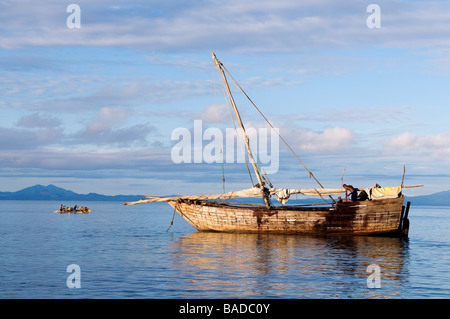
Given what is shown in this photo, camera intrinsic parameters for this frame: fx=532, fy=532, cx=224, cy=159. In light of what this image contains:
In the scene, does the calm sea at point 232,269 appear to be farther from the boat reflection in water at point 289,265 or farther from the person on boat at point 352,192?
the person on boat at point 352,192

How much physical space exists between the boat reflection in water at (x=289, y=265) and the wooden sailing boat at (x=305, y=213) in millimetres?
823

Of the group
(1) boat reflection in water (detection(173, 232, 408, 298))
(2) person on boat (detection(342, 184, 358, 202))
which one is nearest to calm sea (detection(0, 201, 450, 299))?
(1) boat reflection in water (detection(173, 232, 408, 298))

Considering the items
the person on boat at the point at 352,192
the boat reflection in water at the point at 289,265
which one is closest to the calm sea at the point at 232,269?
the boat reflection in water at the point at 289,265

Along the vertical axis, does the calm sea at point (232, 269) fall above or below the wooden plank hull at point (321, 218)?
below

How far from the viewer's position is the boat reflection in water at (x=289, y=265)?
22.0 metres

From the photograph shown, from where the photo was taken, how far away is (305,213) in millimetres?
41938

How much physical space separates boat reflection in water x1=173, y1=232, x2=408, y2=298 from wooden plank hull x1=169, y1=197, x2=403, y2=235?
0.70 m

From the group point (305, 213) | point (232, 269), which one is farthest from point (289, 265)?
point (305, 213)

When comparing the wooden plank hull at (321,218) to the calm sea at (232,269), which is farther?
the wooden plank hull at (321,218)

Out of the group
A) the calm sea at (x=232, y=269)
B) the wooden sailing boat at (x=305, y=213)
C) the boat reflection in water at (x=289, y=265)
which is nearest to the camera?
the calm sea at (x=232, y=269)

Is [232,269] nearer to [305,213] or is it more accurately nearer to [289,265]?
[289,265]

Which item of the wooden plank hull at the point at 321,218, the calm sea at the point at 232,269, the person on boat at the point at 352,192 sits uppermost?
the person on boat at the point at 352,192
